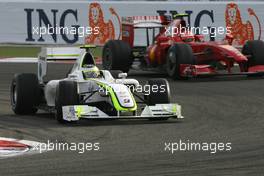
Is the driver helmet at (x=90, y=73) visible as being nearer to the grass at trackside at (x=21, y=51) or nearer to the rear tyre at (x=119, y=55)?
the rear tyre at (x=119, y=55)

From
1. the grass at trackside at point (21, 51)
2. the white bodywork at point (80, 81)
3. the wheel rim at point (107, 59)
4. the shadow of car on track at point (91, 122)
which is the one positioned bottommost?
the shadow of car on track at point (91, 122)

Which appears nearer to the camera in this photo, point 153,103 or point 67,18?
point 153,103

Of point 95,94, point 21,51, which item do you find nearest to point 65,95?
point 95,94

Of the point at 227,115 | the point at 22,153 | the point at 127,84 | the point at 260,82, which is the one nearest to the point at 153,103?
the point at 127,84

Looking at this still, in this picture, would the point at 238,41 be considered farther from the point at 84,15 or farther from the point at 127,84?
the point at 127,84

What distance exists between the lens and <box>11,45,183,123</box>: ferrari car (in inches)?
507

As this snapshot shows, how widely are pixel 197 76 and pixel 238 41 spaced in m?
9.73

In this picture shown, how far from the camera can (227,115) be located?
14383 millimetres

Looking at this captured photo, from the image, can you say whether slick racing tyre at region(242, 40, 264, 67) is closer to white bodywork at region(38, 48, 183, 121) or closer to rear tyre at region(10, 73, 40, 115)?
white bodywork at region(38, 48, 183, 121)

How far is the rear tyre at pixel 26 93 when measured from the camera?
561 inches

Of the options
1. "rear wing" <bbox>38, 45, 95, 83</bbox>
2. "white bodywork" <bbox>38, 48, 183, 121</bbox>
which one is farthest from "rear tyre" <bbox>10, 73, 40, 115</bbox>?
"rear wing" <bbox>38, 45, 95, 83</bbox>

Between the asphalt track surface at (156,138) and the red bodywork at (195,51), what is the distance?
280 cm

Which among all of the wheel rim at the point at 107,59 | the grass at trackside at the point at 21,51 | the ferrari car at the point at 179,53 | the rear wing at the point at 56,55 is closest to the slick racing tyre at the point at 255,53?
the ferrari car at the point at 179,53

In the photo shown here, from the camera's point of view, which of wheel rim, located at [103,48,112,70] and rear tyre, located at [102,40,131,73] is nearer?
rear tyre, located at [102,40,131,73]
